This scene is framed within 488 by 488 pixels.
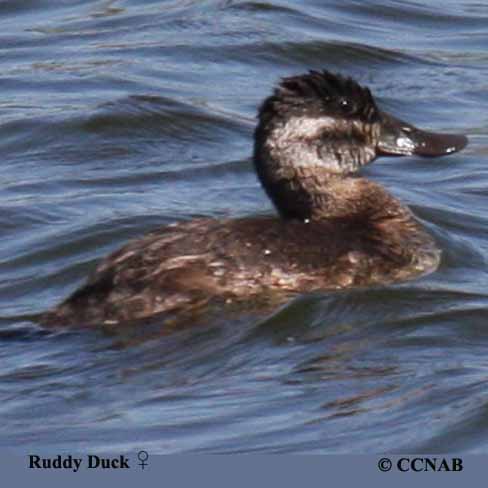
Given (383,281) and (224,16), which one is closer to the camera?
(383,281)

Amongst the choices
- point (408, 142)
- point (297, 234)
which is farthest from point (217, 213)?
point (297, 234)

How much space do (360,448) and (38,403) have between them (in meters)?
1.40

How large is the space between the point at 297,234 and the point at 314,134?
0.68 m

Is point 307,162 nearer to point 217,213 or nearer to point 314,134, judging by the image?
point 314,134

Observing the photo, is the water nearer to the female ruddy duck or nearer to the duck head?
the female ruddy duck

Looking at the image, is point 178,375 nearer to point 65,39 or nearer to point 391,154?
point 391,154

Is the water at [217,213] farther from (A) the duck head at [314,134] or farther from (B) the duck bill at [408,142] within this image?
(A) the duck head at [314,134]

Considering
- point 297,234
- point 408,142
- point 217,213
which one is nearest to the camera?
point 297,234

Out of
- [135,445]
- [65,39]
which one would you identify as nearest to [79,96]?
[65,39]

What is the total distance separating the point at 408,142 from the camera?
11.0 m

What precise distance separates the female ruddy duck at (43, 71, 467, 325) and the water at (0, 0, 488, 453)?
12cm

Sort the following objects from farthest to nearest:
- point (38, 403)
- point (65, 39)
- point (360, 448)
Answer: point (65, 39) < point (38, 403) < point (360, 448)

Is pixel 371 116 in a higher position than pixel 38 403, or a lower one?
higher

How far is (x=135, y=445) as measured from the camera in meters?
8.38
